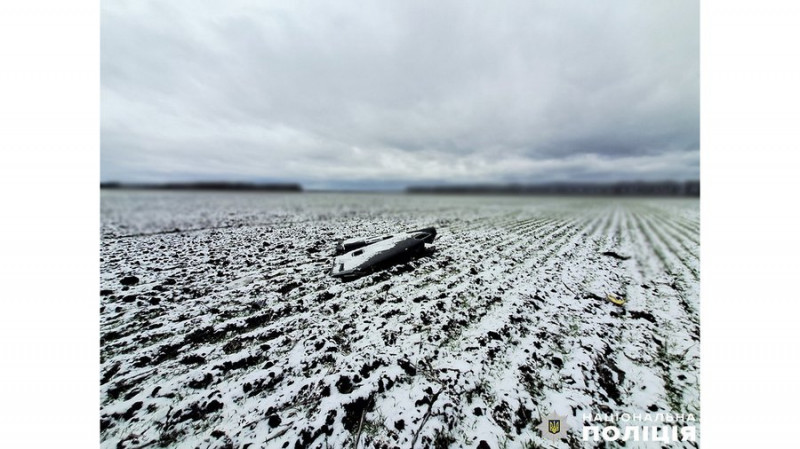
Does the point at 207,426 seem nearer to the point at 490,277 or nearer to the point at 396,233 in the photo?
the point at 396,233

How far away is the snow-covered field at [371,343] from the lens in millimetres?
2178

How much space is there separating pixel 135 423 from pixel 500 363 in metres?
3.62

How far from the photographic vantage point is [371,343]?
3.10 meters

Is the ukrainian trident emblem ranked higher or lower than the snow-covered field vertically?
lower

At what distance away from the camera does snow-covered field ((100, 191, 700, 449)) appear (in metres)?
2.18

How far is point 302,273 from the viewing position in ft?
14.9

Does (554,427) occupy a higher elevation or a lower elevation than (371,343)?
lower

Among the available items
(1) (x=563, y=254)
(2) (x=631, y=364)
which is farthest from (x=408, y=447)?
(1) (x=563, y=254)

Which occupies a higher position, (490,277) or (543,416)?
(490,277)

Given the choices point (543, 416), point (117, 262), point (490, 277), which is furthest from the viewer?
point (490, 277)

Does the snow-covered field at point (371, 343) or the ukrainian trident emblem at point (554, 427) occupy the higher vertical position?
the snow-covered field at point (371, 343)

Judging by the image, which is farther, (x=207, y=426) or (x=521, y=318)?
(x=521, y=318)

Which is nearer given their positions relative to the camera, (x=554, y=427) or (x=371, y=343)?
(x=554, y=427)
